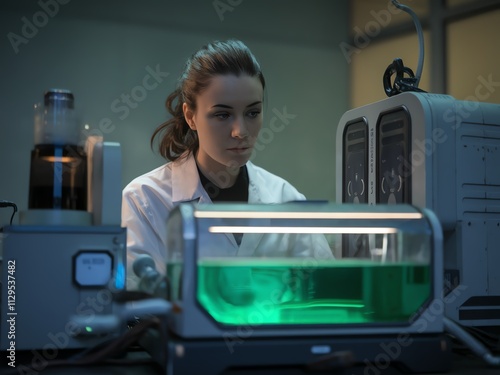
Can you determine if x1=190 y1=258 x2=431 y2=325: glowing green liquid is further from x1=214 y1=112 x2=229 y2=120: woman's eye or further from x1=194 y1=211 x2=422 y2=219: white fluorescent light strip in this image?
x1=214 y1=112 x2=229 y2=120: woman's eye

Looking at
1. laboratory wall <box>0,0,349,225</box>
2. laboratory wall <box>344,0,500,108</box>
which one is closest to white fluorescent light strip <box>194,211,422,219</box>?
laboratory wall <box>0,0,349,225</box>

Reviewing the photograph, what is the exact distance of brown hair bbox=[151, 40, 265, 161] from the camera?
1649 mm

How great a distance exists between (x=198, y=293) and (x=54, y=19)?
3.20 m

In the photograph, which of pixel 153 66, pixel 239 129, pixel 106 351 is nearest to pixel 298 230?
pixel 106 351

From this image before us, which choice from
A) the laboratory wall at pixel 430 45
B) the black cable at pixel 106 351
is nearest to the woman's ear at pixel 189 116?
the black cable at pixel 106 351

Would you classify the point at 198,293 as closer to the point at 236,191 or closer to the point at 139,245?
the point at 139,245

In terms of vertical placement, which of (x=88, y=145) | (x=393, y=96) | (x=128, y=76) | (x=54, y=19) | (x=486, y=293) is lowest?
(x=486, y=293)

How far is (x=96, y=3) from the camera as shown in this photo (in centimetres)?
377

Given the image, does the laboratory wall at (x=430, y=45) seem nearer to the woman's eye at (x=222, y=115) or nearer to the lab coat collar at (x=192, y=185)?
the lab coat collar at (x=192, y=185)

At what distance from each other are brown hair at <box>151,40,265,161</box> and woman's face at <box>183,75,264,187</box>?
3 centimetres

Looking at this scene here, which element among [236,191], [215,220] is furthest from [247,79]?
[215,220]

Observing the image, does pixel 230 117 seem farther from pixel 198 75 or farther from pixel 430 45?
pixel 430 45

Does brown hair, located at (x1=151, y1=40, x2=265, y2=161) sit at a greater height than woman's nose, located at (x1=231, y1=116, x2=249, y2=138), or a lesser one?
greater

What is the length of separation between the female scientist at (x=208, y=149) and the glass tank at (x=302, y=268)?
44 centimetres
